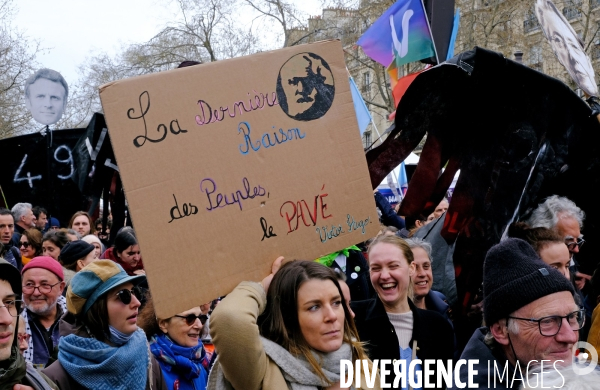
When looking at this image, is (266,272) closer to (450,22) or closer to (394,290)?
(394,290)

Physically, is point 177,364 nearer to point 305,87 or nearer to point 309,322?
point 309,322

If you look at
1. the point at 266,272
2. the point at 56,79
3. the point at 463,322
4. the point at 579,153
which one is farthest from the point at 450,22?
the point at 56,79

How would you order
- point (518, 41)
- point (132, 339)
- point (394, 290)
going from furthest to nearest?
point (518, 41)
point (394, 290)
point (132, 339)

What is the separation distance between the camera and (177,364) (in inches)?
148

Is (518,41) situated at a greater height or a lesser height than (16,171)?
greater

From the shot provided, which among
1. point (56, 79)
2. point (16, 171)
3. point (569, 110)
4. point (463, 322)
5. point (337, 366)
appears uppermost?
point (56, 79)

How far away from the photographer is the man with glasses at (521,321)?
261cm

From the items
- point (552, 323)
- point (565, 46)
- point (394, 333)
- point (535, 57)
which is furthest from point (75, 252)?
point (535, 57)

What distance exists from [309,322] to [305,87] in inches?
38.0

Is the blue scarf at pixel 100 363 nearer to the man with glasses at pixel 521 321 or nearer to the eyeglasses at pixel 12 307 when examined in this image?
the eyeglasses at pixel 12 307

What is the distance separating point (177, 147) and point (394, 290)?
1518 millimetres

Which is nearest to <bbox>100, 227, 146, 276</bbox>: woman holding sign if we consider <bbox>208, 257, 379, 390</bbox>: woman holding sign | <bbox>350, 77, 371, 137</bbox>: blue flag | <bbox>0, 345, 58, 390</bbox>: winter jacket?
<bbox>350, 77, 371, 137</bbox>: blue flag

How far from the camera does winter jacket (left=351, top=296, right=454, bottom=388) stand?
3502 millimetres

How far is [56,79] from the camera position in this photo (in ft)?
27.0
